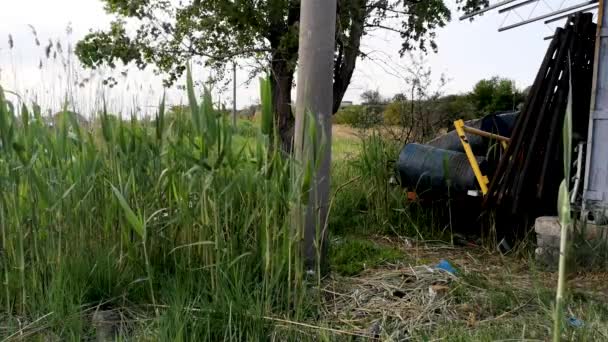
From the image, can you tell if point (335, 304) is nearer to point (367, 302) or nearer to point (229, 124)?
point (367, 302)

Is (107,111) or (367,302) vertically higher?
(107,111)

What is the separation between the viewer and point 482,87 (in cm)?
1445

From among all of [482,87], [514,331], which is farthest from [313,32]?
[482,87]

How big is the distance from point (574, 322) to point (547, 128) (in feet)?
6.73

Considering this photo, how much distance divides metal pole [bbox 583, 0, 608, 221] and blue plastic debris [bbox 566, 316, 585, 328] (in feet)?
4.92

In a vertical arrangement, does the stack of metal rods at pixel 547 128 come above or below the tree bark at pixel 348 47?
below

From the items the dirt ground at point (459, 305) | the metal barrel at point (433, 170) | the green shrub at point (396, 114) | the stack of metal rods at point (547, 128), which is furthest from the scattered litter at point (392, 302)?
the green shrub at point (396, 114)

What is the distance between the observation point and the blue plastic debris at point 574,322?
210 centimetres

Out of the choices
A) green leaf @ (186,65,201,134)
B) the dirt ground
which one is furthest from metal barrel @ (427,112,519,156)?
green leaf @ (186,65,201,134)

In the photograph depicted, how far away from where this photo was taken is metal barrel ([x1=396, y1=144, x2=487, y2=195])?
165 inches

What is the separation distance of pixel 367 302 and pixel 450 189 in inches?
75.3

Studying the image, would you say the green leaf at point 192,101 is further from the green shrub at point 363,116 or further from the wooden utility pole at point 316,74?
the green shrub at point 363,116

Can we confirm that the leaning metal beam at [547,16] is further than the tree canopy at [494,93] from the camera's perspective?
No

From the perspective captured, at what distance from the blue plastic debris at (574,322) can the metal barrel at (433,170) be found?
1891 millimetres
